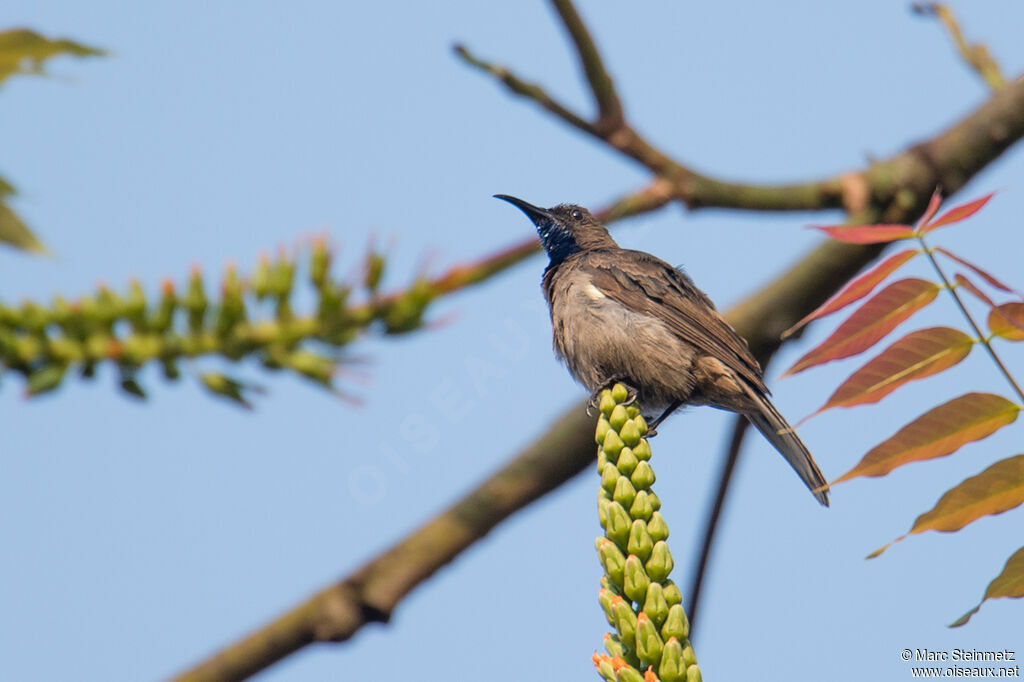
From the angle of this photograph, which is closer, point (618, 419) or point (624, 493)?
point (624, 493)

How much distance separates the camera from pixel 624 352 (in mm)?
5699

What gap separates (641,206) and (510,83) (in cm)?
73

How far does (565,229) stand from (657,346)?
64.7 inches

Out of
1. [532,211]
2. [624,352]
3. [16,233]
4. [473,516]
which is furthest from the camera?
[532,211]

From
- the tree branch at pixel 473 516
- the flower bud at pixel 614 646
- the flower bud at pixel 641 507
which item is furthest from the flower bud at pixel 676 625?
the tree branch at pixel 473 516

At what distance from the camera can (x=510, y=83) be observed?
14.4ft

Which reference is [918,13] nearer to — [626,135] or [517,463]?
[626,135]

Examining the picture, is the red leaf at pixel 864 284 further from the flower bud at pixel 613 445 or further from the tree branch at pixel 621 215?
the tree branch at pixel 621 215

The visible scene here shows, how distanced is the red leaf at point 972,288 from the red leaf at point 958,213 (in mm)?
150

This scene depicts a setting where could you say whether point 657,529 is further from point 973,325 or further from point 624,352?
point 624,352

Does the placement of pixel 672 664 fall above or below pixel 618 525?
below

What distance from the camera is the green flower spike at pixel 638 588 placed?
236 centimetres

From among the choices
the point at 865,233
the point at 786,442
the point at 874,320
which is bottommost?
the point at 874,320

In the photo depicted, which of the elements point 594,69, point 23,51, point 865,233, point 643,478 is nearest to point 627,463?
point 643,478
